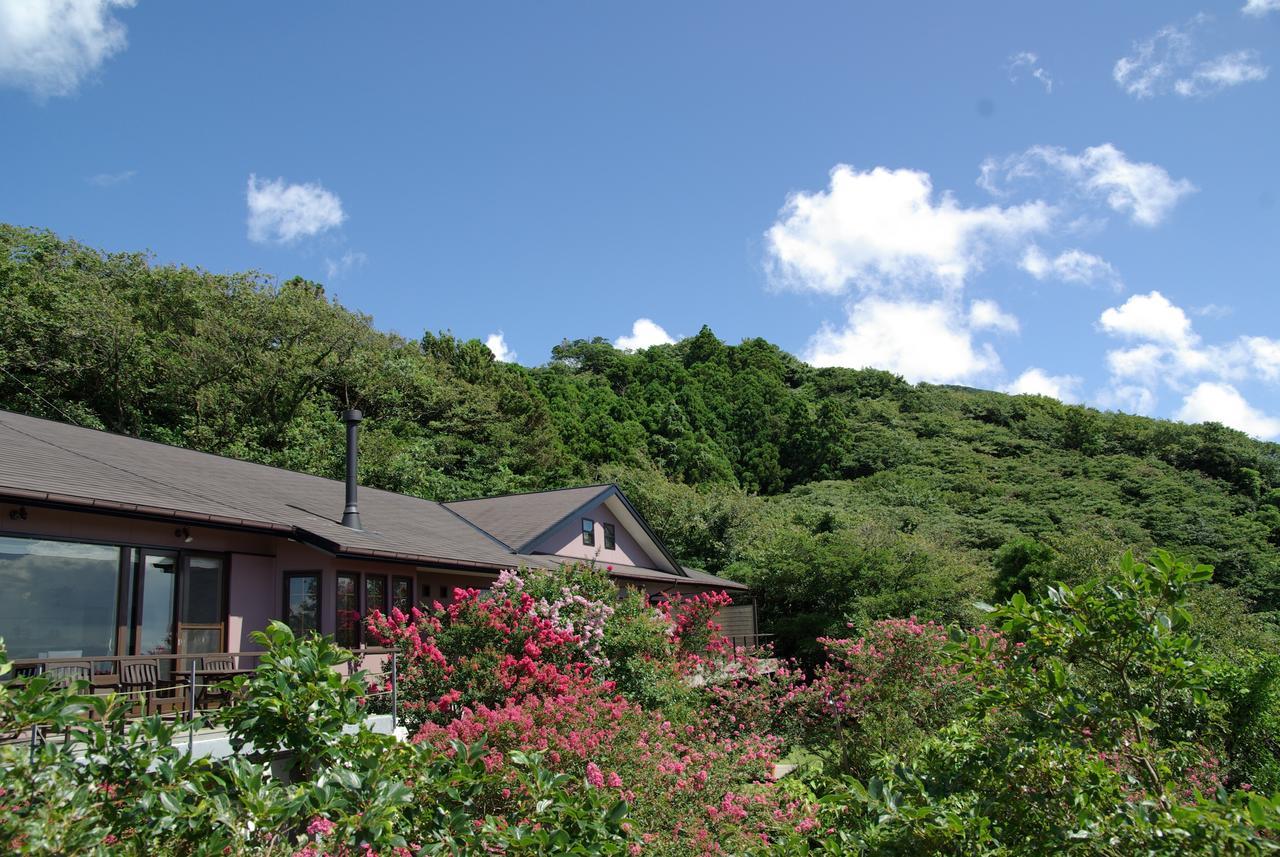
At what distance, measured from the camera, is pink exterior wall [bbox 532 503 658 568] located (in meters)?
22.1

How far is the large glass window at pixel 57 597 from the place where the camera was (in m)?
10.2

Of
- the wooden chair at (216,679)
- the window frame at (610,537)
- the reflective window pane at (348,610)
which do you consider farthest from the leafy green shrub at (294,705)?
the window frame at (610,537)

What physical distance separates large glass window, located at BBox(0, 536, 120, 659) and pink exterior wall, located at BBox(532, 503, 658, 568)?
10531 millimetres

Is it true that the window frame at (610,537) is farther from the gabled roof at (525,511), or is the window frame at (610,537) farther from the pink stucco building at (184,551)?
the pink stucco building at (184,551)

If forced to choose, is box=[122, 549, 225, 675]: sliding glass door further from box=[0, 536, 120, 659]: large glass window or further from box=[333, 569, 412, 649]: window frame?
box=[333, 569, 412, 649]: window frame

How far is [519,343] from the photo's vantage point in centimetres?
5156

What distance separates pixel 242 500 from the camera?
559 inches

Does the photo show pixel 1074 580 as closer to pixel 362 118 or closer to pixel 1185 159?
pixel 1185 159

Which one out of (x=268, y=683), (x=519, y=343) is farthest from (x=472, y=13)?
(x=519, y=343)

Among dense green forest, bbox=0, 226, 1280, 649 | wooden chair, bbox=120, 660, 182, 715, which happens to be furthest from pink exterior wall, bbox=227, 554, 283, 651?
dense green forest, bbox=0, 226, 1280, 649

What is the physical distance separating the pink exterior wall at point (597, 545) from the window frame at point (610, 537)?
9 centimetres

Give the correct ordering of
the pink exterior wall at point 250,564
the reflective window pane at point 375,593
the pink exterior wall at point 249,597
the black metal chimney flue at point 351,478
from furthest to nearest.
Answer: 1. the black metal chimney flue at point 351,478
2. the reflective window pane at point 375,593
3. the pink exterior wall at point 249,597
4. the pink exterior wall at point 250,564

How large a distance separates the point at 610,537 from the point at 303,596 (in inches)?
481

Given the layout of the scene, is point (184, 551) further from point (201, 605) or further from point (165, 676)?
point (165, 676)
